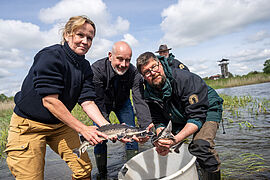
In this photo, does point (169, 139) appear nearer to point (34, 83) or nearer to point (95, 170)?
point (34, 83)

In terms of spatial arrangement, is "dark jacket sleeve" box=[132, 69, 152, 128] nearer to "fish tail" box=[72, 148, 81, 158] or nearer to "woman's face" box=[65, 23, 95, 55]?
"fish tail" box=[72, 148, 81, 158]

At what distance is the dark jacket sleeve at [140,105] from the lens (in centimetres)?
402

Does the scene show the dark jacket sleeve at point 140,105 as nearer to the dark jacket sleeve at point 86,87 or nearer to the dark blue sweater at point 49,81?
the dark jacket sleeve at point 86,87

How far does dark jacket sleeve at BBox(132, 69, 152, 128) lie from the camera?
4.02 meters

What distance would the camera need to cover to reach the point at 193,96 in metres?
3.11

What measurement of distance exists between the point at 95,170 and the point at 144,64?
2877 mm

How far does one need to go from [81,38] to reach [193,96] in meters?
1.90

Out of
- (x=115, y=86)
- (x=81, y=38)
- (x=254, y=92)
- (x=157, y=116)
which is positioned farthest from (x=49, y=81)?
(x=254, y=92)

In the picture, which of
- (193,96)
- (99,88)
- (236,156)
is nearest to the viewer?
(193,96)

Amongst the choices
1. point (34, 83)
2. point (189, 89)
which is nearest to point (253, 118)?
point (189, 89)

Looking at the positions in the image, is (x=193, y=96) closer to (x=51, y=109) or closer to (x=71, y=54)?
(x=71, y=54)

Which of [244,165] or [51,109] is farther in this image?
[244,165]

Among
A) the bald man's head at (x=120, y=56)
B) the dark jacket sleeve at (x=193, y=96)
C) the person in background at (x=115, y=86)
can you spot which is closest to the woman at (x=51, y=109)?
the bald man's head at (x=120, y=56)

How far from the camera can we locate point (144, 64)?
10.4 ft
